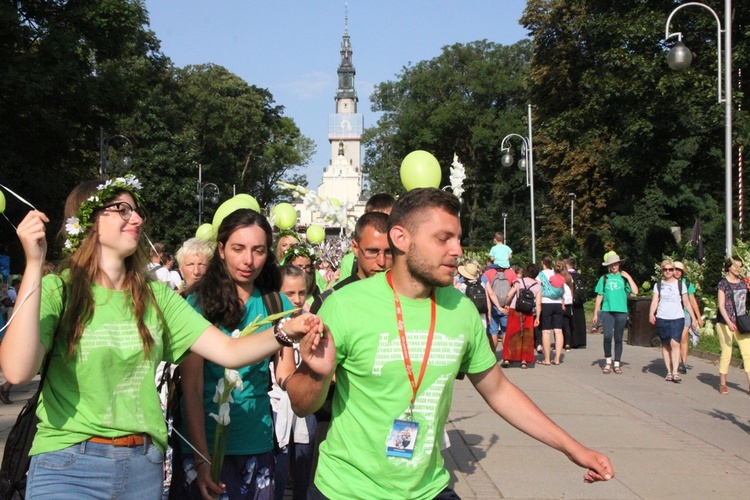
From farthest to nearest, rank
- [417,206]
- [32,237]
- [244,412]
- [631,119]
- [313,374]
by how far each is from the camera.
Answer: [631,119], [244,412], [417,206], [313,374], [32,237]

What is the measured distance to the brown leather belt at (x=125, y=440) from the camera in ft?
9.66

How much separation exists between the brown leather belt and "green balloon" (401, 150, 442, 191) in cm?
465

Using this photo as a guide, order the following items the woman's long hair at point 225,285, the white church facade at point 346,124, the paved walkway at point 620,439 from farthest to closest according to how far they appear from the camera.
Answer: the white church facade at point 346,124 < the paved walkway at point 620,439 < the woman's long hair at point 225,285

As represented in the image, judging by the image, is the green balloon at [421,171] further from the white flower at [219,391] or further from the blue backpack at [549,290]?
the blue backpack at [549,290]

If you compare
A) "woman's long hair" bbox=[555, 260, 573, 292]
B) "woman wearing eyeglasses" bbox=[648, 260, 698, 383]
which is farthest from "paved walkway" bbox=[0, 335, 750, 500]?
"woman's long hair" bbox=[555, 260, 573, 292]

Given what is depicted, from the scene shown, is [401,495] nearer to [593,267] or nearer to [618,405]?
[618,405]

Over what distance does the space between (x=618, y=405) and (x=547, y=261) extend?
216 inches

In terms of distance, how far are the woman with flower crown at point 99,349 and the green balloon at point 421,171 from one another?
439cm

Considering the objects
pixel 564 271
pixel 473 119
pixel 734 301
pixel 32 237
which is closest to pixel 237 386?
pixel 32 237

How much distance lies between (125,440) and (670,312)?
36.1 feet

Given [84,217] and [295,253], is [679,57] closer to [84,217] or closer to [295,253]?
[295,253]

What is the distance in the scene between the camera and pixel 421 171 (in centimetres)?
743

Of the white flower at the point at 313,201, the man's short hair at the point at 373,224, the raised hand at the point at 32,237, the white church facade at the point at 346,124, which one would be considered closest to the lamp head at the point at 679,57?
the white flower at the point at 313,201

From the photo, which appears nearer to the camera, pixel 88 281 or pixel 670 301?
pixel 88 281
